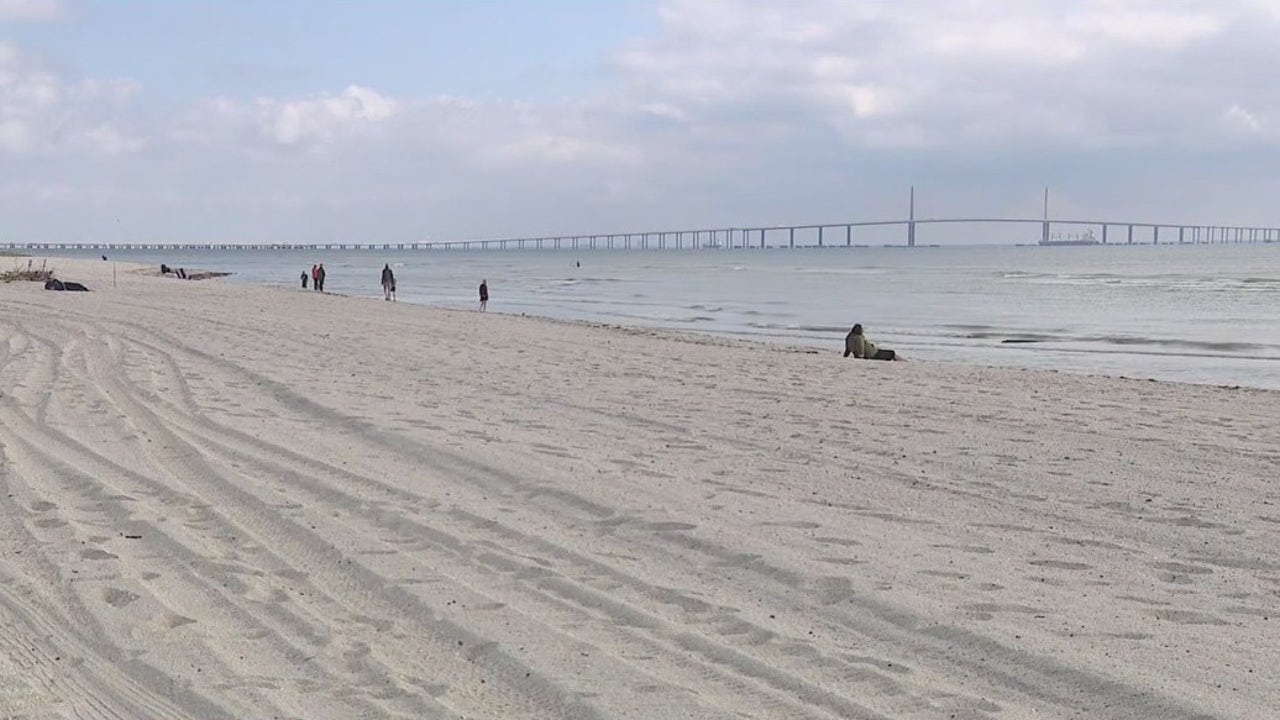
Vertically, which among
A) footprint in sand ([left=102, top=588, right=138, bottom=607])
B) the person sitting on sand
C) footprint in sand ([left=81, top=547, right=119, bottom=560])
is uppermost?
footprint in sand ([left=81, top=547, right=119, bottom=560])

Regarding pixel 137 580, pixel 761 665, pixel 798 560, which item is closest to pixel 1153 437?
pixel 798 560

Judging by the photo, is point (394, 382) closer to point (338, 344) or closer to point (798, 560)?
point (338, 344)

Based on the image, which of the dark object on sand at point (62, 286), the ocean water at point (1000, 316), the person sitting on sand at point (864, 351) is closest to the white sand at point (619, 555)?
the person sitting on sand at point (864, 351)

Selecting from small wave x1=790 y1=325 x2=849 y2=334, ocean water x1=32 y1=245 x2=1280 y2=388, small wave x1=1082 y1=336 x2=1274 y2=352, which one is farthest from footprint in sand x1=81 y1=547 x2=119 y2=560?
small wave x1=790 y1=325 x2=849 y2=334

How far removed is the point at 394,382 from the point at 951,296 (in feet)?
138

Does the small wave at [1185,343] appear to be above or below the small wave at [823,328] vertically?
below

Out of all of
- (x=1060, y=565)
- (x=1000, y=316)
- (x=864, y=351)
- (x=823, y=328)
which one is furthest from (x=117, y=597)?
(x=1000, y=316)

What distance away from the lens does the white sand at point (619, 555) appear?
4027 mm

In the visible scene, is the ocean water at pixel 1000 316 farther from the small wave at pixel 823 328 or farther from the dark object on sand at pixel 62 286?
the dark object on sand at pixel 62 286

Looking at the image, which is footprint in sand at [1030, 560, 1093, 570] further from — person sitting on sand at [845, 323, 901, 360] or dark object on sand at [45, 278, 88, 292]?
dark object on sand at [45, 278, 88, 292]

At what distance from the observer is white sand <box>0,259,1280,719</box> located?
13.2 feet

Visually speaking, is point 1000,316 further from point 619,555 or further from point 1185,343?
point 619,555

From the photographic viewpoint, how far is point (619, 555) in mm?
5691

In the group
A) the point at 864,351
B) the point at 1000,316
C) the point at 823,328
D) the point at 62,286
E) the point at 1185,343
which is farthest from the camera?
the point at 1000,316
